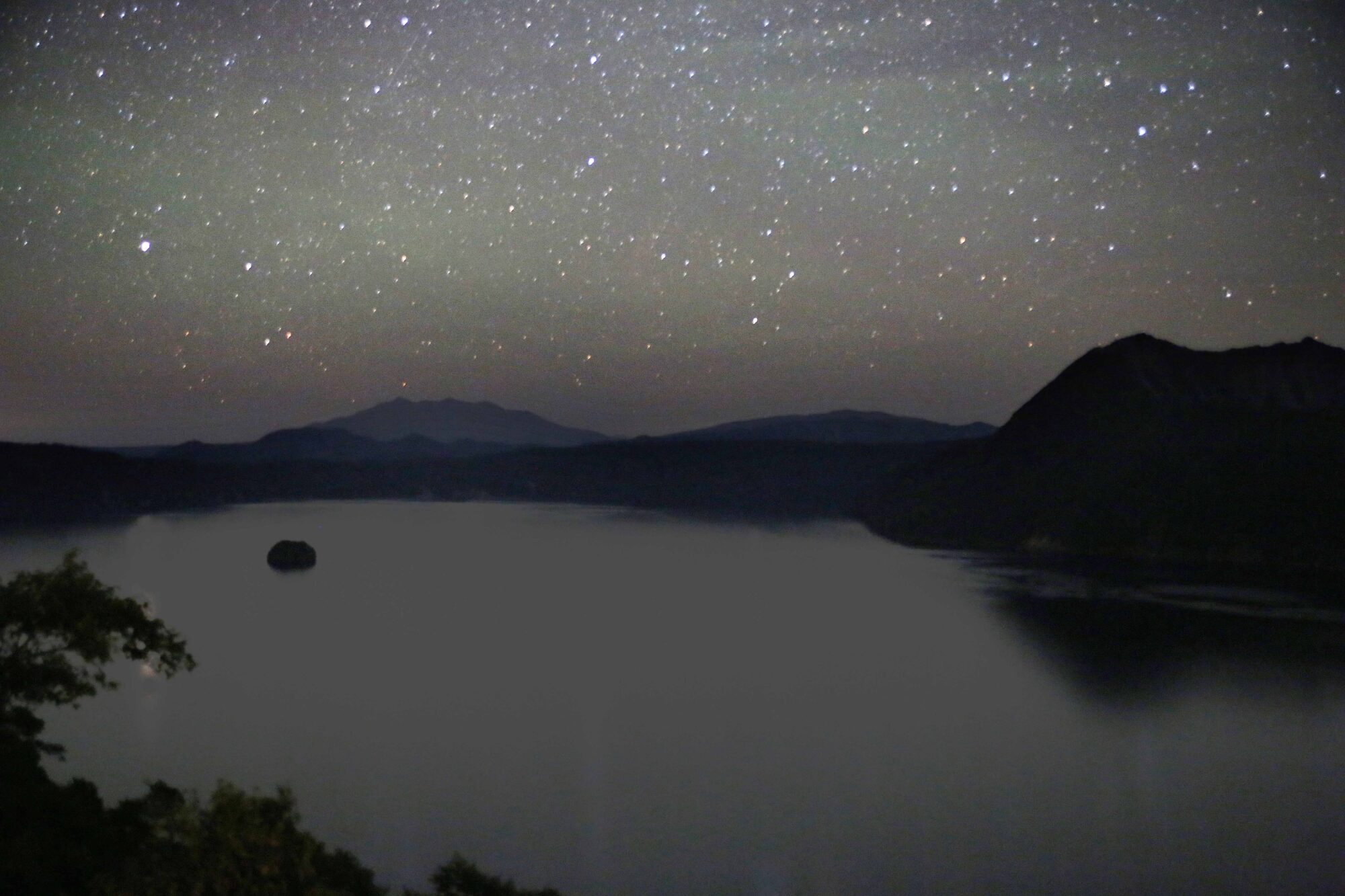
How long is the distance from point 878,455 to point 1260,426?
7638 cm

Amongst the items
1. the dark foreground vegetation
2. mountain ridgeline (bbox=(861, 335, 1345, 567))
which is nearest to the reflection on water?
mountain ridgeline (bbox=(861, 335, 1345, 567))

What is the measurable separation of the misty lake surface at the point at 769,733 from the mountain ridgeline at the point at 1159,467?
17.8m

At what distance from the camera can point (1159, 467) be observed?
3039 inches

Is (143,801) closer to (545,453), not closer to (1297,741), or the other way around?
(1297,741)

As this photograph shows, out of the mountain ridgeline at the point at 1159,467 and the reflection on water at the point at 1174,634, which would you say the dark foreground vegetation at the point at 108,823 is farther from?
the mountain ridgeline at the point at 1159,467

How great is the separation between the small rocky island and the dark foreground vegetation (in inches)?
2328

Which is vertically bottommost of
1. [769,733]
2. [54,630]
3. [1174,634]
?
[769,733]

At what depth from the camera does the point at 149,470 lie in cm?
14350

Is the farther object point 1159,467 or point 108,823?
point 1159,467

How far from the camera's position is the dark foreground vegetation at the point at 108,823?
6258 mm

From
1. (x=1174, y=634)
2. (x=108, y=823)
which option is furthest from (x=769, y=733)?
(x=1174, y=634)

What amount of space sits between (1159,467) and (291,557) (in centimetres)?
6341

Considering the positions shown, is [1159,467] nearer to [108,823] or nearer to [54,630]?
[54,630]

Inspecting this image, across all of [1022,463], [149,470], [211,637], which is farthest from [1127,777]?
[149,470]
